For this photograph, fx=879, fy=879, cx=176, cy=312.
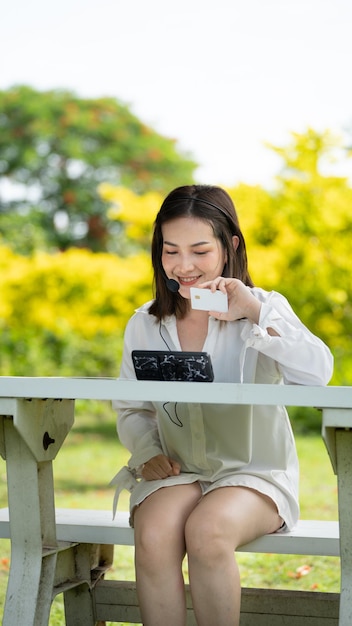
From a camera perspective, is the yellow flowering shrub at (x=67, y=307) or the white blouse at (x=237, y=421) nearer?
the white blouse at (x=237, y=421)

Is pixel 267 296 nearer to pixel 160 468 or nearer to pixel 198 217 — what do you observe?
pixel 198 217

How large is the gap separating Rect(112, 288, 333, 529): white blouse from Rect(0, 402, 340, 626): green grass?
2.70 ft

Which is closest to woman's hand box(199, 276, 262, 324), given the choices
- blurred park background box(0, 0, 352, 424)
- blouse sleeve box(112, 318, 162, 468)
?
blouse sleeve box(112, 318, 162, 468)

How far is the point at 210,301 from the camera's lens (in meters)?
2.14

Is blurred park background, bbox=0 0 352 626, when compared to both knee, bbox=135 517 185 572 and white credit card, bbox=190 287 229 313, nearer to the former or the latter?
white credit card, bbox=190 287 229 313

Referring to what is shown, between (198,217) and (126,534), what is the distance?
824mm

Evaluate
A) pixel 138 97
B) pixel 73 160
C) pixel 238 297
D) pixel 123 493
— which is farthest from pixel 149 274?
pixel 138 97

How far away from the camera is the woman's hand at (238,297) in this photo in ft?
7.00

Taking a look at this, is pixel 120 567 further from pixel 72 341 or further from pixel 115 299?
pixel 72 341

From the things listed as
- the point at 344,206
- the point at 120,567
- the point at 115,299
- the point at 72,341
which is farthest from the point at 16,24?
the point at 120,567

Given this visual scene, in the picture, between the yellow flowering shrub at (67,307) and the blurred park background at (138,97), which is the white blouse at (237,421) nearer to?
the yellow flowering shrub at (67,307)

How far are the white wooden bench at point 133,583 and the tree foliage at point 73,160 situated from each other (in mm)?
16435

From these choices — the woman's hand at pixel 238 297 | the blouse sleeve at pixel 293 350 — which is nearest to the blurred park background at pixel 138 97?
the woman's hand at pixel 238 297

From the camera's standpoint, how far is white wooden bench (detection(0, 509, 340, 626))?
6.70 ft
